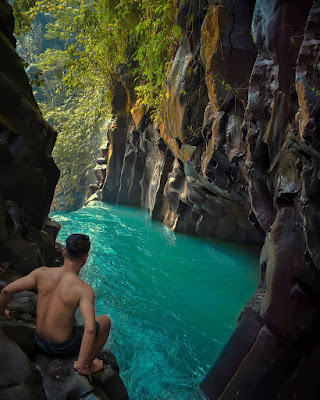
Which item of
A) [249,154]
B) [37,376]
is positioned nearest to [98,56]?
[249,154]

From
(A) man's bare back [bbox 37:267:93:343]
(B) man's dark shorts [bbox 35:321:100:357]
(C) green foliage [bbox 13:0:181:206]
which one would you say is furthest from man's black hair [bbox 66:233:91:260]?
(C) green foliage [bbox 13:0:181:206]

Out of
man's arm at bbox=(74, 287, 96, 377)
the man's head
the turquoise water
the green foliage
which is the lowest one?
the turquoise water

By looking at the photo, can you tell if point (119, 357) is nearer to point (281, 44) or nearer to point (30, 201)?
point (30, 201)

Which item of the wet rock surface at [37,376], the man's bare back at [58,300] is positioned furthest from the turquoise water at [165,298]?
the man's bare back at [58,300]

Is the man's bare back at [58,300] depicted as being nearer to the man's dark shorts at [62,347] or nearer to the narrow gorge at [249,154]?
the man's dark shorts at [62,347]

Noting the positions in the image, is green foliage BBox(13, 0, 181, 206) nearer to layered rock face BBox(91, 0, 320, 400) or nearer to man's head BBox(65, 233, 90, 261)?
layered rock face BBox(91, 0, 320, 400)

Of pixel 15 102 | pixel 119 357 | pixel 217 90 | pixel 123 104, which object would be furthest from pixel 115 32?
pixel 119 357

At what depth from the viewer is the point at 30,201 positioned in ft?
17.8

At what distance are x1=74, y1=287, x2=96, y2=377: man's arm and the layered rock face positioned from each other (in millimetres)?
1950

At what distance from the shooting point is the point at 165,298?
6.79 m

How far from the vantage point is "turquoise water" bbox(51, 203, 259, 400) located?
4445 millimetres

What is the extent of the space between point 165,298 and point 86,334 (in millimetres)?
4592

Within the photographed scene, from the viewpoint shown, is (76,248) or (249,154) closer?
(76,248)

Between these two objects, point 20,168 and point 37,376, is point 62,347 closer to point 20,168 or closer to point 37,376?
point 37,376
